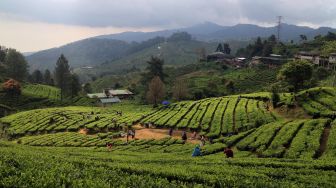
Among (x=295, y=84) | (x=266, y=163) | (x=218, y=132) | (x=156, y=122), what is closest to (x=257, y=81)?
(x=295, y=84)

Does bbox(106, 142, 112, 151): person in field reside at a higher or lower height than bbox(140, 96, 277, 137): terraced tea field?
lower

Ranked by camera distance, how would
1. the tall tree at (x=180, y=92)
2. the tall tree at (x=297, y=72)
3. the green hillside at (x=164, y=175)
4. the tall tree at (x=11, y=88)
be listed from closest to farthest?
the green hillside at (x=164, y=175), the tall tree at (x=297, y=72), the tall tree at (x=180, y=92), the tall tree at (x=11, y=88)

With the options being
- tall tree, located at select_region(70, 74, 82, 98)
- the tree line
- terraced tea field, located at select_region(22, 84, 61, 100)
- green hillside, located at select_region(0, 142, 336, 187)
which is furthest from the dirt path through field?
the tree line

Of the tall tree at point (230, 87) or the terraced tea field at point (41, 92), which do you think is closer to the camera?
the tall tree at point (230, 87)

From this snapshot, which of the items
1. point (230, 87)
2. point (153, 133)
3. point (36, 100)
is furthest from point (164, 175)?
point (36, 100)

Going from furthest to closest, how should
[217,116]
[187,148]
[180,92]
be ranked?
[180,92] < [217,116] < [187,148]

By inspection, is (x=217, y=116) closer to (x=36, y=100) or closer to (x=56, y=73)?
(x=36, y=100)

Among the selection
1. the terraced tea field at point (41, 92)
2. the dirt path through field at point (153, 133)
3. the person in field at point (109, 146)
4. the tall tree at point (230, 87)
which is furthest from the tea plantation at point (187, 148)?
the terraced tea field at point (41, 92)

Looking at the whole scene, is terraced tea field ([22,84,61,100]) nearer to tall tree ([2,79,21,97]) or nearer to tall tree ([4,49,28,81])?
tall tree ([2,79,21,97])

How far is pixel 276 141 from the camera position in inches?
1257

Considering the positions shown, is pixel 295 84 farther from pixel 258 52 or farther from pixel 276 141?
pixel 258 52

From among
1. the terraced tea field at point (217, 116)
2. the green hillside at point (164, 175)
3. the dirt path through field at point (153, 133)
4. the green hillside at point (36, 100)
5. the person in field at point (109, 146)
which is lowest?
the green hillside at point (36, 100)

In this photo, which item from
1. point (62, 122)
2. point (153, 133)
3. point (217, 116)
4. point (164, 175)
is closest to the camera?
point (164, 175)

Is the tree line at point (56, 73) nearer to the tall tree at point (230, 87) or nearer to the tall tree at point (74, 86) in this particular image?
the tall tree at point (74, 86)
